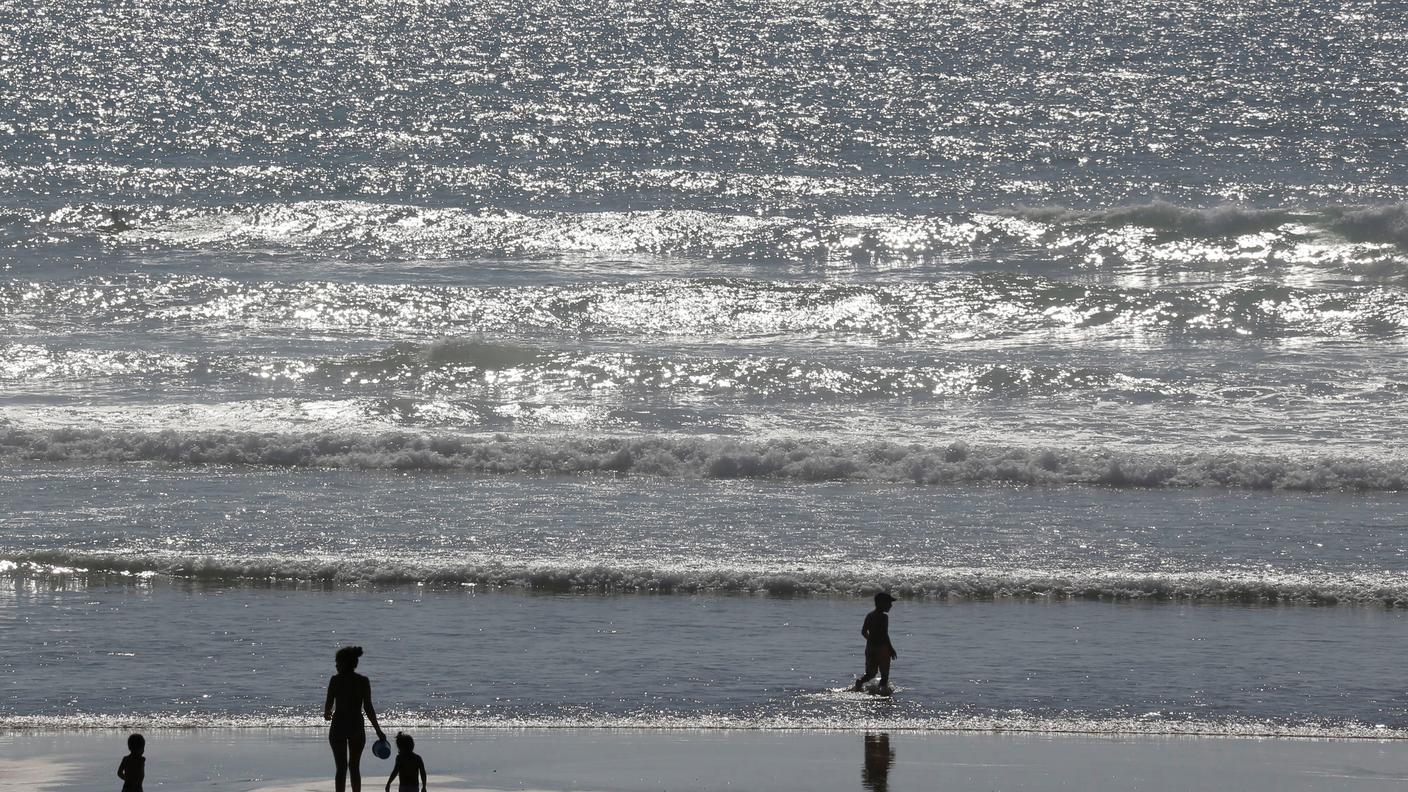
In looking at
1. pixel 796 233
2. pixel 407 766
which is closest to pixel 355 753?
pixel 407 766

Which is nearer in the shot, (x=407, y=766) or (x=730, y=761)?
(x=407, y=766)

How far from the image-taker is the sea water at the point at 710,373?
13.7m

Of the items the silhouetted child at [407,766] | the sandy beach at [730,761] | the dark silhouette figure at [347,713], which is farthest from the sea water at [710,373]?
the silhouetted child at [407,766]

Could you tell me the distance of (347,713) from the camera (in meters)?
9.96

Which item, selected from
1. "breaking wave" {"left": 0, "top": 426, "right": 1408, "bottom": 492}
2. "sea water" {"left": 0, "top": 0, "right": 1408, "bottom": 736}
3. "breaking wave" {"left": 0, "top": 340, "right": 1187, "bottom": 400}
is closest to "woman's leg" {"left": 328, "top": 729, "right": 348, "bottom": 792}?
"sea water" {"left": 0, "top": 0, "right": 1408, "bottom": 736}

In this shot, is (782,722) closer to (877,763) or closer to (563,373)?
(877,763)

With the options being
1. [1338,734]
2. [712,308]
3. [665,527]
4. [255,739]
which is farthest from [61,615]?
[712,308]

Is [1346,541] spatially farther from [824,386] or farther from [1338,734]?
[824,386]

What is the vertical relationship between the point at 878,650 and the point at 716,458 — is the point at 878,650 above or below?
below

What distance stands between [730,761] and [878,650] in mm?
2229

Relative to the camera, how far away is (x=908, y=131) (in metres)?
42.1

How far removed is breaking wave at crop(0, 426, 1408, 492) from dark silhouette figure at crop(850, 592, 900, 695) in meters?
7.69

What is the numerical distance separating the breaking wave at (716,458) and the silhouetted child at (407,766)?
11.6 metres

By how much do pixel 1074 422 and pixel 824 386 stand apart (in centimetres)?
372
